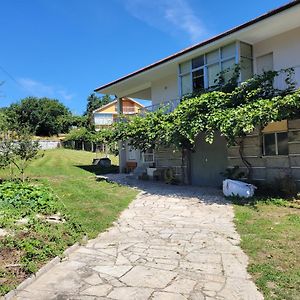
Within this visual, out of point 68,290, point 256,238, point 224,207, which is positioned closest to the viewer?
point 68,290

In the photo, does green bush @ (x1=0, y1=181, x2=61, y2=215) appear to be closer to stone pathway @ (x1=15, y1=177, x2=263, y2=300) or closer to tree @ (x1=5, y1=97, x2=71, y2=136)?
stone pathway @ (x1=15, y1=177, x2=263, y2=300)

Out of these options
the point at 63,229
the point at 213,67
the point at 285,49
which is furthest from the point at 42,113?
the point at 63,229

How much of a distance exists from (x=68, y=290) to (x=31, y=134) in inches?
428

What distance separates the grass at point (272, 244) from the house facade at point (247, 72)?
2882 millimetres

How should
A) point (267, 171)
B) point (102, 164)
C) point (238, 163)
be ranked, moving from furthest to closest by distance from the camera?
point (102, 164) → point (238, 163) → point (267, 171)

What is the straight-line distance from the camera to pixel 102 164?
1002 inches

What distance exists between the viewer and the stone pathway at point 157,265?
455 cm

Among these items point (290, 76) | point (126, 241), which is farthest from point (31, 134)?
point (290, 76)

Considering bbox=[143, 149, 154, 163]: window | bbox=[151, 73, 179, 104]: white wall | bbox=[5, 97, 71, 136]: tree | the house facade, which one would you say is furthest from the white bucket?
bbox=[5, 97, 71, 136]: tree

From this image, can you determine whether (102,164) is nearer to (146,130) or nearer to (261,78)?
(146,130)

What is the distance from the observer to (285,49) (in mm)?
13516

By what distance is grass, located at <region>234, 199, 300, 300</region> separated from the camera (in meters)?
Result: 4.71

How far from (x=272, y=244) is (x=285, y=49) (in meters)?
9.46

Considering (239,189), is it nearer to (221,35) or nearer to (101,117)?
(221,35)
